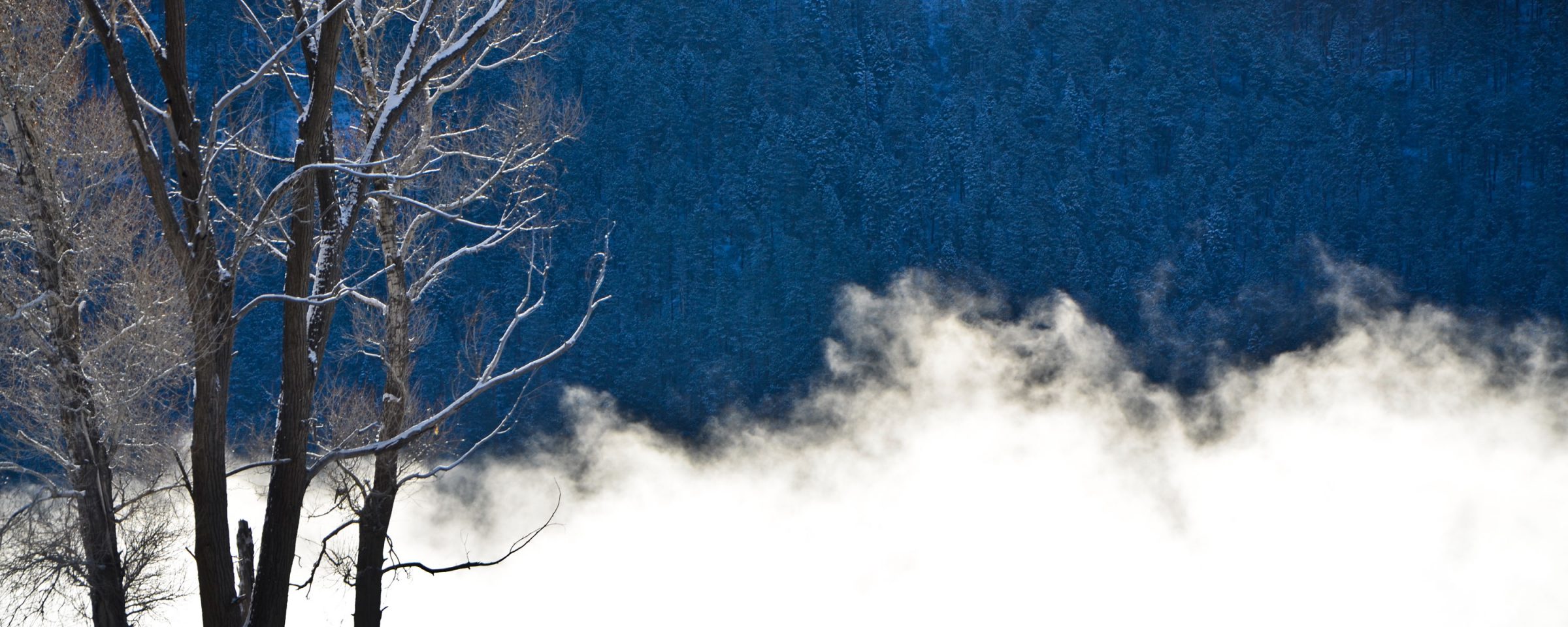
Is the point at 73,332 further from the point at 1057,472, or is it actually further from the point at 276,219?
the point at 1057,472

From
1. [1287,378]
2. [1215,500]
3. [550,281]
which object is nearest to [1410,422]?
[1215,500]

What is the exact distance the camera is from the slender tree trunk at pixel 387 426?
8000mm

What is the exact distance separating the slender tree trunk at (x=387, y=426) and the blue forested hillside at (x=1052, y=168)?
47.2 meters

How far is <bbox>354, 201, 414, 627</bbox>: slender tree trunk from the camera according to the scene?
800 centimetres

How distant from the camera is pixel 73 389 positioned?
26.7 ft

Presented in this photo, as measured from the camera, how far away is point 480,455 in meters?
50.4

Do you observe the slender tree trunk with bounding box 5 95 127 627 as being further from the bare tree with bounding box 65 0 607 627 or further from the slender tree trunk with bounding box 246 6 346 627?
the slender tree trunk with bounding box 246 6 346 627

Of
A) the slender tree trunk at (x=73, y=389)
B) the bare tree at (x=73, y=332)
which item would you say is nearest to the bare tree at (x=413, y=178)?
the bare tree at (x=73, y=332)

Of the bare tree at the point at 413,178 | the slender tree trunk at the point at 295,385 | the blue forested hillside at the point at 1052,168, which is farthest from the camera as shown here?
the blue forested hillside at the point at 1052,168

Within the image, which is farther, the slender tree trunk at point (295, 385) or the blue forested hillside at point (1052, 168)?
the blue forested hillside at point (1052, 168)

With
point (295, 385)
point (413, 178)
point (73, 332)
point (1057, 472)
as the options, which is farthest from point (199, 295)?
point (1057, 472)

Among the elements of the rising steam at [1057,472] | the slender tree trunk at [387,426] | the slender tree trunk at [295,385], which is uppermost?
the rising steam at [1057,472]

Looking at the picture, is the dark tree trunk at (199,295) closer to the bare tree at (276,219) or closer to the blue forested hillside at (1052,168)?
the bare tree at (276,219)

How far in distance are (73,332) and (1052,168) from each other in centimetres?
6226
